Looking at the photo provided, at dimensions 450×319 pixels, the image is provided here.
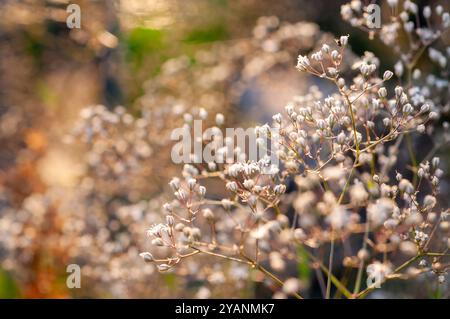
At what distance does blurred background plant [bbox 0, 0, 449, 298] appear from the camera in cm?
244

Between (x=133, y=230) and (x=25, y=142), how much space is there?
1.54 meters

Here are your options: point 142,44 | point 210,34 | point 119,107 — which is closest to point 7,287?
point 119,107

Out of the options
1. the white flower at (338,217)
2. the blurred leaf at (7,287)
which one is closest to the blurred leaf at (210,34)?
the blurred leaf at (7,287)

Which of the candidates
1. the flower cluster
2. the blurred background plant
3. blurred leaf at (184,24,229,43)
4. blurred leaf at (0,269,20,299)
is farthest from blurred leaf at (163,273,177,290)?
blurred leaf at (184,24,229,43)

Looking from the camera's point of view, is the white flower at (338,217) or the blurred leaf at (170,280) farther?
the blurred leaf at (170,280)

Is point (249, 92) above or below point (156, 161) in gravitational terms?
above

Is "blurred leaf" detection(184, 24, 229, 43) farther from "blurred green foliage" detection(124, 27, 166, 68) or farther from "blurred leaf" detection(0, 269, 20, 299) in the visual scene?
"blurred leaf" detection(0, 269, 20, 299)

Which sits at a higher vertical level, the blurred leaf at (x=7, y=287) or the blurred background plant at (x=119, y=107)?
the blurred background plant at (x=119, y=107)

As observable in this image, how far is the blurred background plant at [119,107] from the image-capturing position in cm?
244

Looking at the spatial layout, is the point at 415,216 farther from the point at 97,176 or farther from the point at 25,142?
the point at 25,142

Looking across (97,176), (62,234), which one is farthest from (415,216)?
(62,234)

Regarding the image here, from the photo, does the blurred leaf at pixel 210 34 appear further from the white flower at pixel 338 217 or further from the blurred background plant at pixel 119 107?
the white flower at pixel 338 217

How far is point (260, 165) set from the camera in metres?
1.35

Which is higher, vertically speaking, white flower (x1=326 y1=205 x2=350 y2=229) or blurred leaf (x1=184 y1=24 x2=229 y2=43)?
blurred leaf (x1=184 y1=24 x2=229 y2=43)
